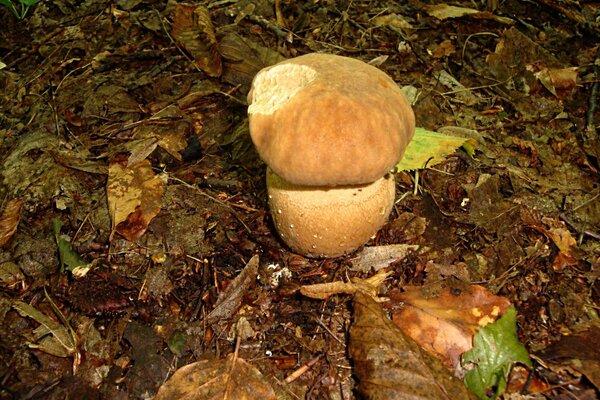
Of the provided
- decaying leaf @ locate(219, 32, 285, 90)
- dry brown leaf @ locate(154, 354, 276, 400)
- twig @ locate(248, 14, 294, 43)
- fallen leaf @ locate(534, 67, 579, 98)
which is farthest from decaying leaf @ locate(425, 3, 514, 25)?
dry brown leaf @ locate(154, 354, 276, 400)

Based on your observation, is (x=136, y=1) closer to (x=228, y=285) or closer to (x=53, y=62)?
(x=53, y=62)

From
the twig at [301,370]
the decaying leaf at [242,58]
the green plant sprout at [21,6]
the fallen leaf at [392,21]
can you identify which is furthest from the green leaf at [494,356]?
the green plant sprout at [21,6]

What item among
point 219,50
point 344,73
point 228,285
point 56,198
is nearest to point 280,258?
point 228,285

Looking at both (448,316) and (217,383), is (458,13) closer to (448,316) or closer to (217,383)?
(448,316)

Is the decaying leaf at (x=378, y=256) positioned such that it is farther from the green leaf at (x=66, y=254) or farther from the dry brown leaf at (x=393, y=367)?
the green leaf at (x=66, y=254)

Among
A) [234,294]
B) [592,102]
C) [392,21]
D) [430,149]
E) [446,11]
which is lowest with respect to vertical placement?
[234,294]

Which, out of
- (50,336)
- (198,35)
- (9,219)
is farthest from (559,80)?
(9,219)
